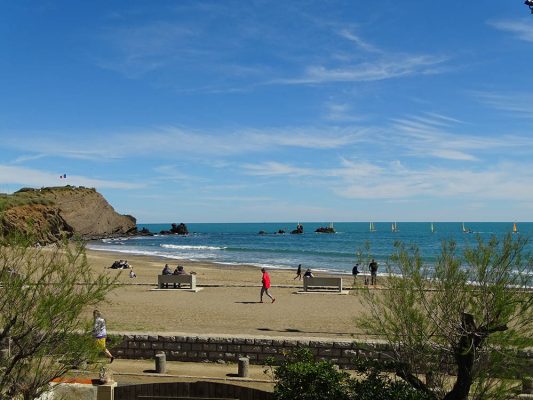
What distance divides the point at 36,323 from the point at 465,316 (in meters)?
5.70

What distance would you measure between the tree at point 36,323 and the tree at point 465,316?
173 inches

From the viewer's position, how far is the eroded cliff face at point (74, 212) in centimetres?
8102

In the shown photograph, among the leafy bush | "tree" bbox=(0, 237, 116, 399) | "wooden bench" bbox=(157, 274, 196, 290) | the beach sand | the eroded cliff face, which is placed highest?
the eroded cliff face

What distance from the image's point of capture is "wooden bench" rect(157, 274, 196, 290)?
26.1 meters

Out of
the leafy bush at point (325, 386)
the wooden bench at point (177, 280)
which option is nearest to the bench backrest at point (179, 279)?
the wooden bench at point (177, 280)

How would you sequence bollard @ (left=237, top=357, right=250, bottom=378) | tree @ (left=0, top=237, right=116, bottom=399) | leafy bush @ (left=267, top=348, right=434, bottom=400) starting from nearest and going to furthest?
tree @ (left=0, top=237, right=116, bottom=399), leafy bush @ (left=267, top=348, right=434, bottom=400), bollard @ (left=237, top=357, right=250, bottom=378)

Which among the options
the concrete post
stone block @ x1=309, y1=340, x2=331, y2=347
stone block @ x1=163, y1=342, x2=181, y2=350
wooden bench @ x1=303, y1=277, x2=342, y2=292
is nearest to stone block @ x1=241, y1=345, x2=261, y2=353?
stone block @ x1=309, y1=340, x2=331, y2=347

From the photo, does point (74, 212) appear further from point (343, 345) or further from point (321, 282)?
point (343, 345)

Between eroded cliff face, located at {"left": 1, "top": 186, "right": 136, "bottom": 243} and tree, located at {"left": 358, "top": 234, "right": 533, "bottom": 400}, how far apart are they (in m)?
69.4

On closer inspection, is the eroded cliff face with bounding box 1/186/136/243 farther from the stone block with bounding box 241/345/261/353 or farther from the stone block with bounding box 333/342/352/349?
the stone block with bounding box 333/342/352/349

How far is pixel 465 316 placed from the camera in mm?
7496

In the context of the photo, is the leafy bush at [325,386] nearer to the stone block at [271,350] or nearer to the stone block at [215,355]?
the stone block at [271,350]

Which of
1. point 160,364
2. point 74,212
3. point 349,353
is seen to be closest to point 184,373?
point 160,364

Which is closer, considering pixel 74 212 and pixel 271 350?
pixel 271 350
